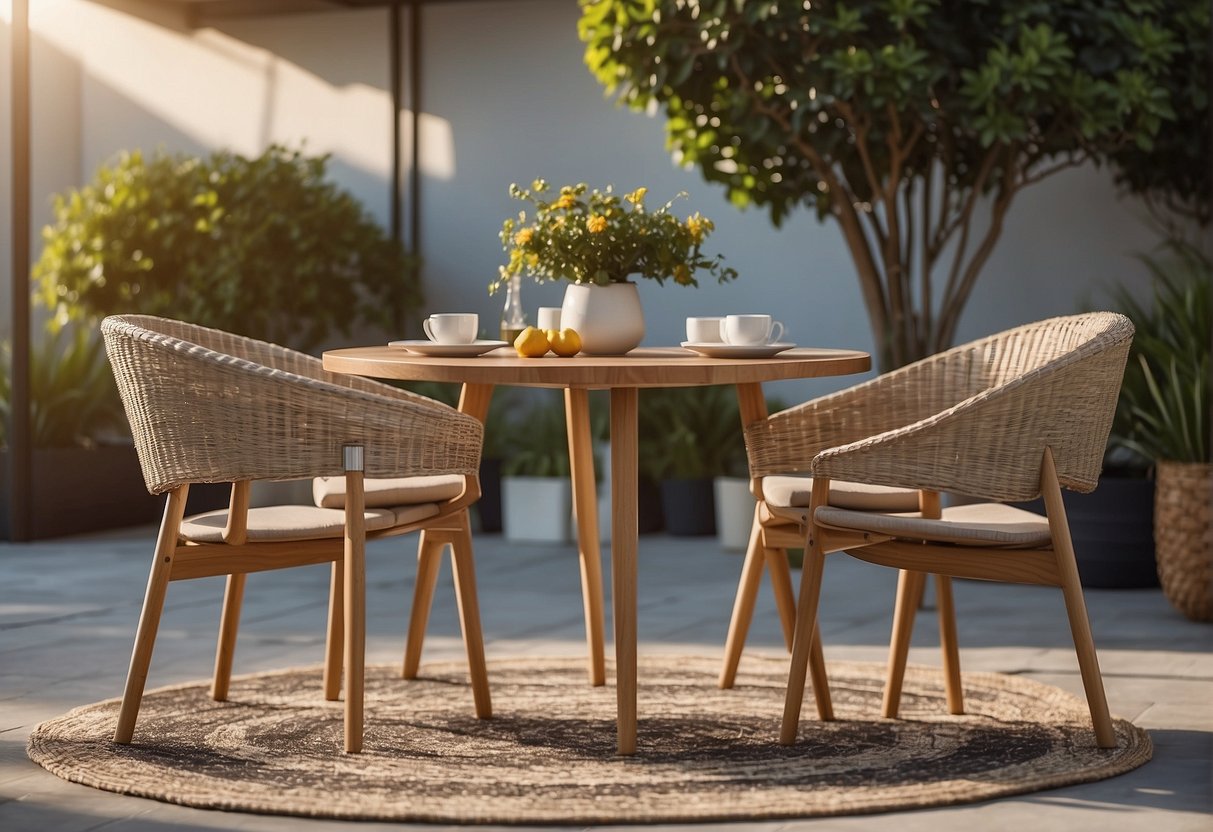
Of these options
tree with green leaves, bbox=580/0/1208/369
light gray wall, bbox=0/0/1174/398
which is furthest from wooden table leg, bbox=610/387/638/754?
light gray wall, bbox=0/0/1174/398

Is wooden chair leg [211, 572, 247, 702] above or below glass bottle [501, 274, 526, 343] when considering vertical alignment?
below

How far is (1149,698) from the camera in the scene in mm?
3848

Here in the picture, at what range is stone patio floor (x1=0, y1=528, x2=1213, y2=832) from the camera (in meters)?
2.88

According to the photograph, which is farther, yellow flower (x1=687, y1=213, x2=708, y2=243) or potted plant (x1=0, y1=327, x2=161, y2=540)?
potted plant (x1=0, y1=327, x2=161, y2=540)

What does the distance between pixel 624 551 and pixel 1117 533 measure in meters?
2.64

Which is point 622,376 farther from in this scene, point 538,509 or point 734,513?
point 538,509

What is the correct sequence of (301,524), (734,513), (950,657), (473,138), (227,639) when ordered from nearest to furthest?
1. (301,524)
2. (950,657)
3. (227,639)
4. (734,513)
5. (473,138)

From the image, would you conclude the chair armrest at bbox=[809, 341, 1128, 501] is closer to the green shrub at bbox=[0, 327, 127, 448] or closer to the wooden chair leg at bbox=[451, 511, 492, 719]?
the wooden chair leg at bbox=[451, 511, 492, 719]

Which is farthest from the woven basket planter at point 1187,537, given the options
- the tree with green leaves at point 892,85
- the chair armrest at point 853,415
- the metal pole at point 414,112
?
the metal pole at point 414,112

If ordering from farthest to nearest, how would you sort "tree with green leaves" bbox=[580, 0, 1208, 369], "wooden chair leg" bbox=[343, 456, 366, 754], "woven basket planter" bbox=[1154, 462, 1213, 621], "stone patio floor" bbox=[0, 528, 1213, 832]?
1. "tree with green leaves" bbox=[580, 0, 1208, 369]
2. "woven basket planter" bbox=[1154, 462, 1213, 621]
3. "wooden chair leg" bbox=[343, 456, 366, 754]
4. "stone patio floor" bbox=[0, 528, 1213, 832]

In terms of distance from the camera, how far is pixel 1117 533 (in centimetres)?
551

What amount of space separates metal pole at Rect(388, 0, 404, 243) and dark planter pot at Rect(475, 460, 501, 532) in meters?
1.34

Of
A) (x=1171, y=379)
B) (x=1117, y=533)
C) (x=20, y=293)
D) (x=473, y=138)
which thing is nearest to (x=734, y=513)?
(x=1117, y=533)

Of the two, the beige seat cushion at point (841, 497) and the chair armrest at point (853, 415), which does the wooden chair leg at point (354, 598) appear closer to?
the beige seat cushion at point (841, 497)
